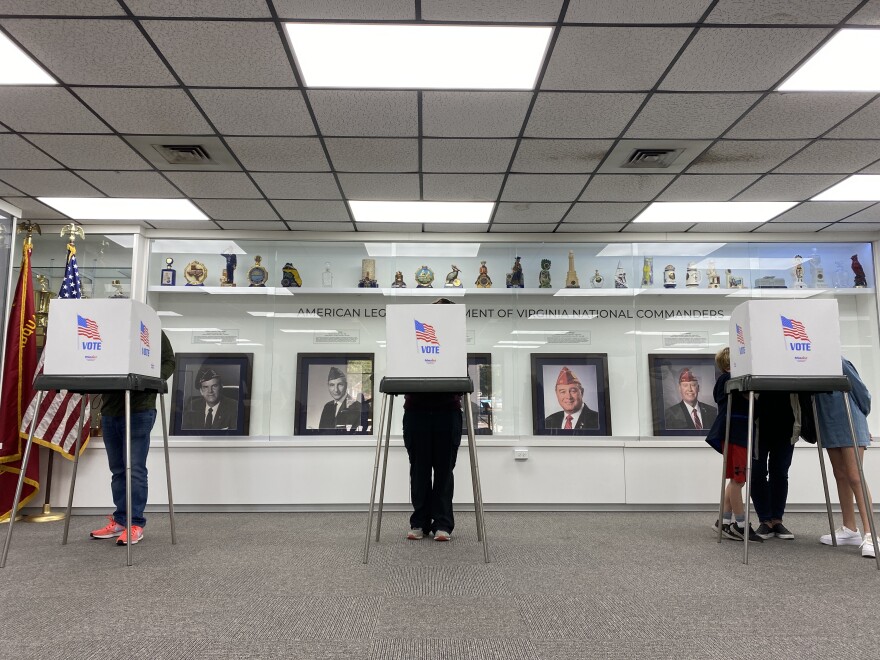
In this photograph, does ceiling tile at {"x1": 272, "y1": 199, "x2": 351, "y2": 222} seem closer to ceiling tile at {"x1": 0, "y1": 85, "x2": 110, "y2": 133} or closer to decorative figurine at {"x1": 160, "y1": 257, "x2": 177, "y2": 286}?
decorative figurine at {"x1": 160, "y1": 257, "x2": 177, "y2": 286}

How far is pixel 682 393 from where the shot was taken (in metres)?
5.63

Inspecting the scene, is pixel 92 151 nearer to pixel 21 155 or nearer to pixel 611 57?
pixel 21 155

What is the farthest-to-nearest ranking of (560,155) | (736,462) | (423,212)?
(423,212)
(560,155)
(736,462)

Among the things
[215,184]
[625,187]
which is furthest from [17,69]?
[625,187]

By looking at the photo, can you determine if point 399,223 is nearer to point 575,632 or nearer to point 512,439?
point 512,439

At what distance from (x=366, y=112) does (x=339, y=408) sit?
2901mm

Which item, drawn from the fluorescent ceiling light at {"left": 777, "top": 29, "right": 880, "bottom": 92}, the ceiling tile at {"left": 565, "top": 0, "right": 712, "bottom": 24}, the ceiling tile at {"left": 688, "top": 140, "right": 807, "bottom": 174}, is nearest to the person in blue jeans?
the ceiling tile at {"left": 565, "top": 0, "right": 712, "bottom": 24}

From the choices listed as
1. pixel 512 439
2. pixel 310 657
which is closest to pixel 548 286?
pixel 512 439

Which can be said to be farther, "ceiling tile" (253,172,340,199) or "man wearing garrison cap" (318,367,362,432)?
"man wearing garrison cap" (318,367,362,432)

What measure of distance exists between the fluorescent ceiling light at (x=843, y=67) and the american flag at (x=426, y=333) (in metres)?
2.24

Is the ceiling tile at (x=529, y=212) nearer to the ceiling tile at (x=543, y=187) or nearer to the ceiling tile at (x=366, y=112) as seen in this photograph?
the ceiling tile at (x=543, y=187)

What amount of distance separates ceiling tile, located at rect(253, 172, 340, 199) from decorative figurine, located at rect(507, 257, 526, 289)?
1.91 m

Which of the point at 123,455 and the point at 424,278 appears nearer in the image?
the point at 123,455

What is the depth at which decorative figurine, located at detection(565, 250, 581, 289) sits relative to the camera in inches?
230
